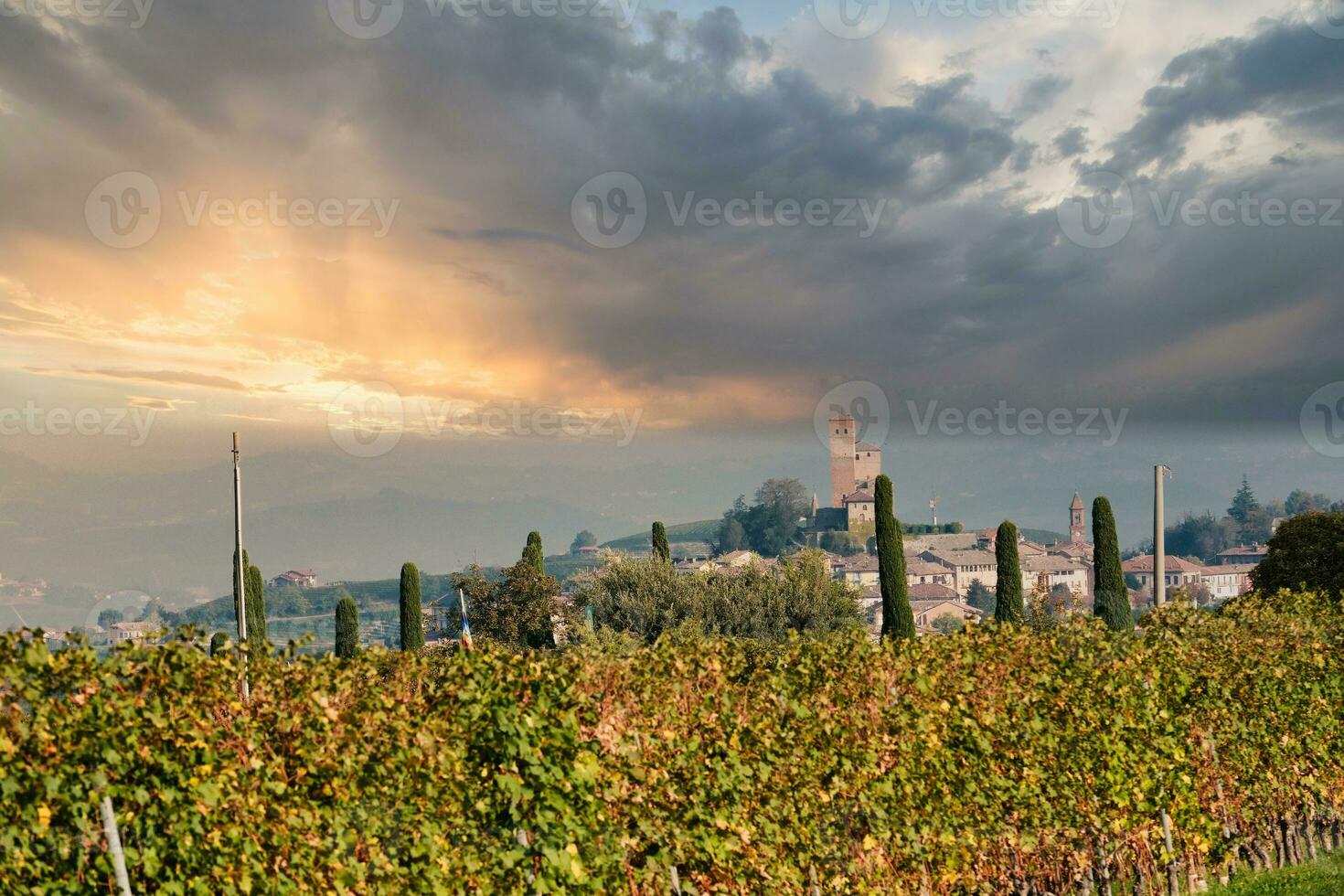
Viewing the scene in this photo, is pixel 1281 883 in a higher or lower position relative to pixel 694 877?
lower

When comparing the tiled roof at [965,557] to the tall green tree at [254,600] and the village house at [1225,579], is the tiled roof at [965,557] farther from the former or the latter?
the tall green tree at [254,600]

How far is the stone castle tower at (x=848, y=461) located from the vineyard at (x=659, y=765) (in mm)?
169945

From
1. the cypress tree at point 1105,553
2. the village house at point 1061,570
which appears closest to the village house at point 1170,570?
the village house at point 1061,570

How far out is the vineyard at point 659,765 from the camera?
12.7 ft

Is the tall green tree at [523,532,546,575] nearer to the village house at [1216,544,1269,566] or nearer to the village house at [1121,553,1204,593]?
the village house at [1121,553,1204,593]

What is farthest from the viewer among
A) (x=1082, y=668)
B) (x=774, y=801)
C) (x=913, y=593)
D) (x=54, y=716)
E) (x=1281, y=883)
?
(x=913, y=593)

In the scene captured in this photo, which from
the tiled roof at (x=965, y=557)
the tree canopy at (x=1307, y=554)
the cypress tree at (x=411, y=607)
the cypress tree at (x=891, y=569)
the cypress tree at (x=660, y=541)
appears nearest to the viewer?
the tree canopy at (x=1307, y=554)

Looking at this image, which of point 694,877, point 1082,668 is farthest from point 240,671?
point 1082,668

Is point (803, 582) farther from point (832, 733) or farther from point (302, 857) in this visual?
point (302, 857)

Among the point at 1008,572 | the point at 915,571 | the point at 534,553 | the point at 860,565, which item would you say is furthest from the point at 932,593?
the point at 534,553

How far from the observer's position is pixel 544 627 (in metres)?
34.4

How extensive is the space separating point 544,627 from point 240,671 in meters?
30.7

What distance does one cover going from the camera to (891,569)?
114ft

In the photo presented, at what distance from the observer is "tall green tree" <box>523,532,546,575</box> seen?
1398 inches
